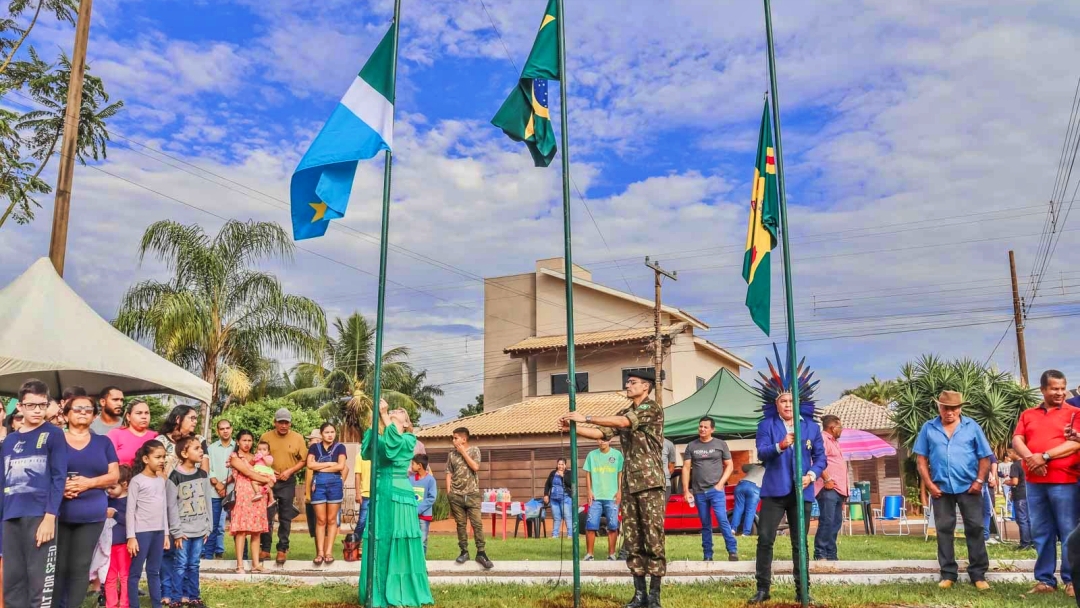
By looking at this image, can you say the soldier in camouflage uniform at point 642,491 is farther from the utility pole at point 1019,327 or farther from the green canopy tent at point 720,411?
the utility pole at point 1019,327

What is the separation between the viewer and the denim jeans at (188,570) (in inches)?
348

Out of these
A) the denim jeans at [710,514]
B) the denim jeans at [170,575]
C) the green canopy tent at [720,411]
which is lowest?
the denim jeans at [170,575]

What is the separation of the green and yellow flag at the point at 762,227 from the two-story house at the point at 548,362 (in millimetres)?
21656

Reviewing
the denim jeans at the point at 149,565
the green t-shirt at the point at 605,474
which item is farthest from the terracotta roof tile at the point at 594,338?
the denim jeans at the point at 149,565

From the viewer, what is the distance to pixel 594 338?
35.8 metres

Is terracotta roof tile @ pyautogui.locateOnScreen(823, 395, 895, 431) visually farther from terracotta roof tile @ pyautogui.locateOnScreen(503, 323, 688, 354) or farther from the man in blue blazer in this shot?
the man in blue blazer

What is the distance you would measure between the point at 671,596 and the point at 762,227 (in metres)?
3.80

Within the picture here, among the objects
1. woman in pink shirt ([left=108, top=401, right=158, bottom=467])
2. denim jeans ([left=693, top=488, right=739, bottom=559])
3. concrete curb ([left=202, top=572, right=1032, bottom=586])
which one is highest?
woman in pink shirt ([left=108, top=401, right=158, bottom=467])

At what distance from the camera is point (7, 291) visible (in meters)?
12.6

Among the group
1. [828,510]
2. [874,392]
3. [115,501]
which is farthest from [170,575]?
[874,392]

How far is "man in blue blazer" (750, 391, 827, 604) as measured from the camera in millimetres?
8414

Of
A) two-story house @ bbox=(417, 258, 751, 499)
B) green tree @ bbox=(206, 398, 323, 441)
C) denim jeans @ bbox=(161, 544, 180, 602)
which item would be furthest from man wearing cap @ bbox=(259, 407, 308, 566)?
two-story house @ bbox=(417, 258, 751, 499)

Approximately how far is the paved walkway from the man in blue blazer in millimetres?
1648

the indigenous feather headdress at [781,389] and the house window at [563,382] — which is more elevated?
the house window at [563,382]
